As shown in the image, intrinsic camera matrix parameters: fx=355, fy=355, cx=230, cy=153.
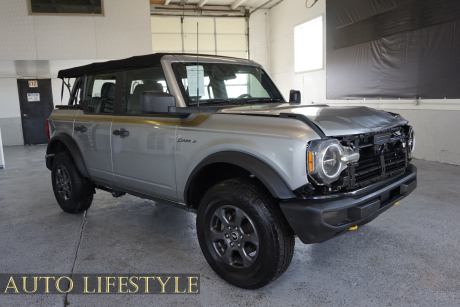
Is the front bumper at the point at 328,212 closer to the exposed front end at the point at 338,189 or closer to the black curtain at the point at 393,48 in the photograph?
the exposed front end at the point at 338,189

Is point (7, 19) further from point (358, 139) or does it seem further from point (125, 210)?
point (358, 139)

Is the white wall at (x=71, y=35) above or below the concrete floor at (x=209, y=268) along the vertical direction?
above

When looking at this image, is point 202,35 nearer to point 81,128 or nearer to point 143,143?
point 81,128

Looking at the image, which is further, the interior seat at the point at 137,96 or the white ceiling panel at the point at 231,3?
the white ceiling panel at the point at 231,3

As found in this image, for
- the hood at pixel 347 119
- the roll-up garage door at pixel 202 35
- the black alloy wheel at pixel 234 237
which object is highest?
the roll-up garage door at pixel 202 35

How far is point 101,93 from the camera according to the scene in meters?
3.67

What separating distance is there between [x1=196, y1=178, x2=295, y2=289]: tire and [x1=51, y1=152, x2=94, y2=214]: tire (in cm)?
203

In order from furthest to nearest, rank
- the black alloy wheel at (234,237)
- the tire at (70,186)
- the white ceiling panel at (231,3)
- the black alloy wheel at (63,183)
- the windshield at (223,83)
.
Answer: the white ceiling panel at (231,3) < the black alloy wheel at (63,183) < the tire at (70,186) < the windshield at (223,83) < the black alloy wheel at (234,237)

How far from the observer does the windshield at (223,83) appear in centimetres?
297

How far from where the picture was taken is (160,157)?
115 inches

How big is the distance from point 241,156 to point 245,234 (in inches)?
20.3

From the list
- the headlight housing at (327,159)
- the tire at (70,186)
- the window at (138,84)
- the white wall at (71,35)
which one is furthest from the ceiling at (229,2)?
the headlight housing at (327,159)

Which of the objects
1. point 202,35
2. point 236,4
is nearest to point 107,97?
point 202,35

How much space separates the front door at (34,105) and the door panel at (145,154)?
1067cm
